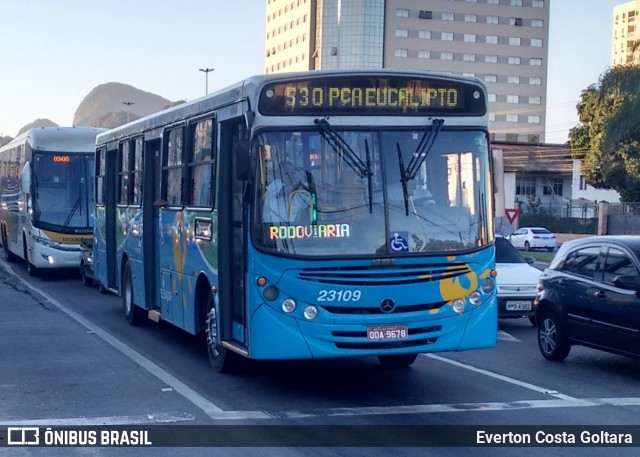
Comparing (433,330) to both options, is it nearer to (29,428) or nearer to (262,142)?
(262,142)

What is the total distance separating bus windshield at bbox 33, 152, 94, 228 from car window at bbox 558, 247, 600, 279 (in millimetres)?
15011

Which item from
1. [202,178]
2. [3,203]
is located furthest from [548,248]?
[202,178]

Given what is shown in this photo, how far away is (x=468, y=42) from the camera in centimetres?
12669

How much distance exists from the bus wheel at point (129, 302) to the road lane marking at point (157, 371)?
572mm

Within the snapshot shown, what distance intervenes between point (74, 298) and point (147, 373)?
10.1 meters

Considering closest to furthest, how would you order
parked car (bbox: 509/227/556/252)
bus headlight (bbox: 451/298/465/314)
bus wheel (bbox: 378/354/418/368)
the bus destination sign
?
the bus destination sign < bus headlight (bbox: 451/298/465/314) < bus wheel (bbox: 378/354/418/368) < parked car (bbox: 509/227/556/252)

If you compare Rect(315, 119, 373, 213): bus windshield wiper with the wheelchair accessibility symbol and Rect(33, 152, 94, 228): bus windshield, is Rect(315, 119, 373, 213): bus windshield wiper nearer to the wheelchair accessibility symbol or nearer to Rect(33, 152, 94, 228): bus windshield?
the wheelchair accessibility symbol

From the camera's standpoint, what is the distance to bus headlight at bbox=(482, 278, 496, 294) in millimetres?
10453

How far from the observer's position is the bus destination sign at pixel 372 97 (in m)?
10.1

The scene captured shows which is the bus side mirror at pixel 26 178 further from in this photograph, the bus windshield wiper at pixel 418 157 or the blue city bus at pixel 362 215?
the bus windshield wiper at pixel 418 157

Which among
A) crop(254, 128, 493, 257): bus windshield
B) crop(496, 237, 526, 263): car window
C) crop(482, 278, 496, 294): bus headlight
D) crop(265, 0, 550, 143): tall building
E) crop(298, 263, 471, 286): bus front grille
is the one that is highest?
crop(265, 0, 550, 143): tall building

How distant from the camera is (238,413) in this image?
31.8 ft

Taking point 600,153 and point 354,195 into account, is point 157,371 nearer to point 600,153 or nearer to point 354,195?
point 354,195

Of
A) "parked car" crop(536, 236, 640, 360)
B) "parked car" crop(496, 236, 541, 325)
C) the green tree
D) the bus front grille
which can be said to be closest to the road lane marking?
the bus front grille
